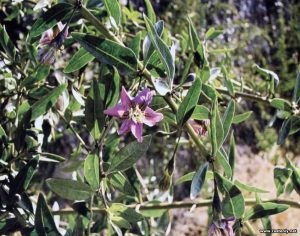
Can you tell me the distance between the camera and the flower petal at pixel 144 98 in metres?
0.63

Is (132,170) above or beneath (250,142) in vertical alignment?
above

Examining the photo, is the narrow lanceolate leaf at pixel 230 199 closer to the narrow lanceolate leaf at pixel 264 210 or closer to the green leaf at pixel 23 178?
the narrow lanceolate leaf at pixel 264 210

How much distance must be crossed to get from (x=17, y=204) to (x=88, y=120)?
0.62 feet

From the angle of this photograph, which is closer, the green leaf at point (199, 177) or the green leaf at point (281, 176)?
the green leaf at point (199, 177)

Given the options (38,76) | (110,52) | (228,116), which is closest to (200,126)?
(228,116)

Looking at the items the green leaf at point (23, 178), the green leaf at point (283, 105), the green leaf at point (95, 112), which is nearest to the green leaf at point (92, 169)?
the green leaf at point (95, 112)

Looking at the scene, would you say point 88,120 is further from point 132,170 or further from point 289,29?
point 289,29

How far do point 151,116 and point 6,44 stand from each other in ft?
1.08

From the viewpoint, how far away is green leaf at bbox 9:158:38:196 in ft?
2.50

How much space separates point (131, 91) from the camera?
0.67 metres

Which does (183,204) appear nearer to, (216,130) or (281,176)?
(281,176)

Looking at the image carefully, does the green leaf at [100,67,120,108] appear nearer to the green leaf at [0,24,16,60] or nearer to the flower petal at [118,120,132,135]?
the flower petal at [118,120,132,135]

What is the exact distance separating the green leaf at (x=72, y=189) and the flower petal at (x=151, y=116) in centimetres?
12

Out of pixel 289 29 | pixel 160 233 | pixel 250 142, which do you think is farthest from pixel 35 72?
pixel 289 29
